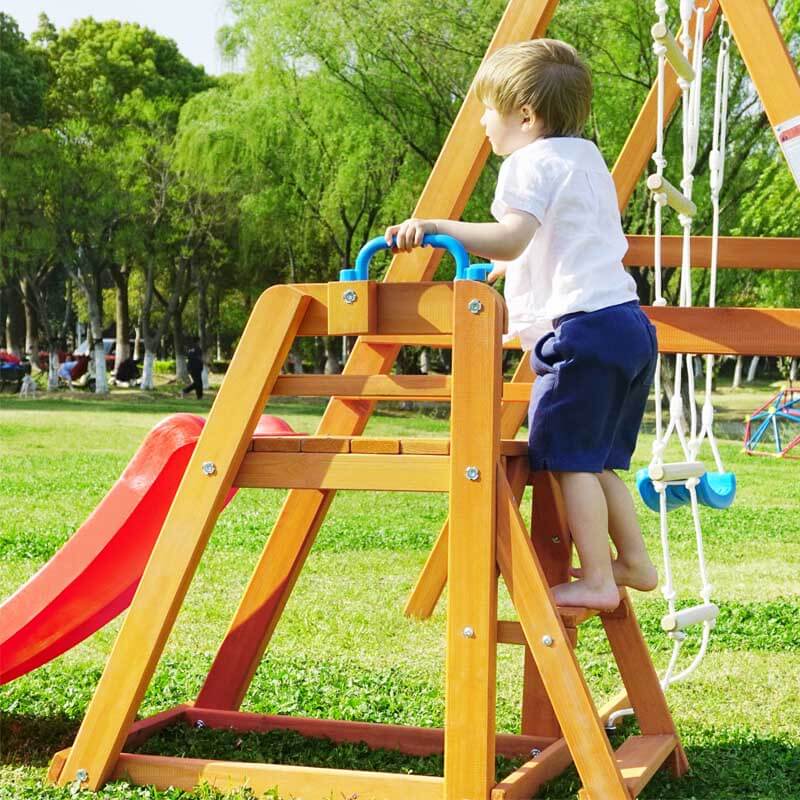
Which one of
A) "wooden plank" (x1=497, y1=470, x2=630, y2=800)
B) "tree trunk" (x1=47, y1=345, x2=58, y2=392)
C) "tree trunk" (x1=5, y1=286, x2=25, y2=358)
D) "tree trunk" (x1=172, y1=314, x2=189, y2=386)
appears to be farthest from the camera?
"tree trunk" (x1=5, y1=286, x2=25, y2=358)

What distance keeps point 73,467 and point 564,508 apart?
11023 mm

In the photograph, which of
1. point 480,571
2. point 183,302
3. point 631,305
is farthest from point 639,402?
point 183,302

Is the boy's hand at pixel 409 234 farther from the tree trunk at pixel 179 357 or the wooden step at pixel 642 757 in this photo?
the tree trunk at pixel 179 357

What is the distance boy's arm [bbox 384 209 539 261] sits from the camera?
2916 millimetres

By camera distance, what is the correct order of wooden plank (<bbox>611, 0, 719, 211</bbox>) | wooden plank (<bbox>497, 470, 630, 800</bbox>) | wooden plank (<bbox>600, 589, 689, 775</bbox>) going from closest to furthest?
wooden plank (<bbox>497, 470, 630, 800</bbox>) < wooden plank (<bbox>600, 589, 689, 775</bbox>) < wooden plank (<bbox>611, 0, 719, 211</bbox>)

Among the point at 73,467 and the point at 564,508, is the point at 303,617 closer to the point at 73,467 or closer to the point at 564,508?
the point at 564,508

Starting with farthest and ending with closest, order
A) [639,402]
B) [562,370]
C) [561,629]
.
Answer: [639,402] → [562,370] → [561,629]

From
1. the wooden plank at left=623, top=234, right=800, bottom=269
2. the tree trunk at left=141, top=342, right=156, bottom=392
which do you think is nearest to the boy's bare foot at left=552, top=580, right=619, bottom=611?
the wooden plank at left=623, top=234, right=800, bottom=269

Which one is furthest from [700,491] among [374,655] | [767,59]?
[374,655]

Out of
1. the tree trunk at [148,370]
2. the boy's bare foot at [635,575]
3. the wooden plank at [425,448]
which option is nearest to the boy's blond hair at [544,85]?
the wooden plank at [425,448]

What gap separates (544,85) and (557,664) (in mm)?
1451

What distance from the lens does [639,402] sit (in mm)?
3305

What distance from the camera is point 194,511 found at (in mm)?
3094

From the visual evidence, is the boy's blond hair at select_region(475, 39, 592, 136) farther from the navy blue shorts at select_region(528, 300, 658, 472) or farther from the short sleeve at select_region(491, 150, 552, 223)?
the navy blue shorts at select_region(528, 300, 658, 472)
